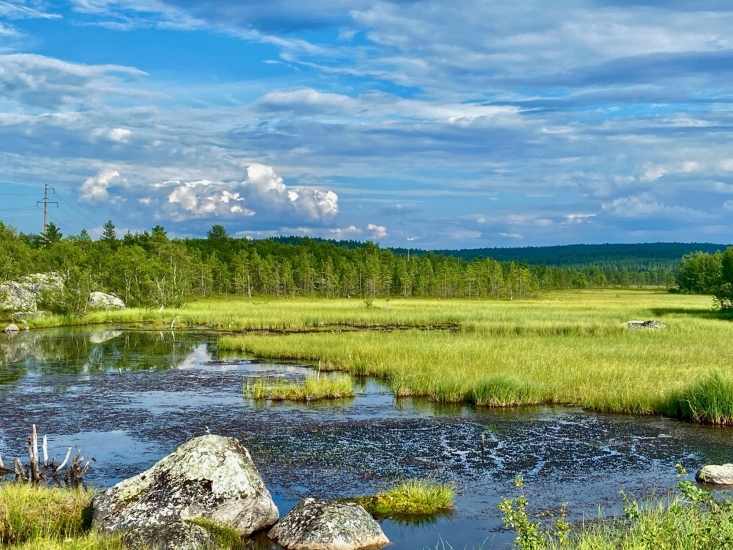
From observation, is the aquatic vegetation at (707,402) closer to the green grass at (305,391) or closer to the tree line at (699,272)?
the green grass at (305,391)

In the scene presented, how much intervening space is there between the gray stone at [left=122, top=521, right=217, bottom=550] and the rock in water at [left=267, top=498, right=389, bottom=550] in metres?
1.07

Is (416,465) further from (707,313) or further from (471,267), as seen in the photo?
(471,267)

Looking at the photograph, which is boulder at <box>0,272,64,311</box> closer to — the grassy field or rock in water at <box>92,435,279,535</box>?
the grassy field

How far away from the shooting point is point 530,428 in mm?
17875

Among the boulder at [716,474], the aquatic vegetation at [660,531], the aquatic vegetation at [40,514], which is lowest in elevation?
the boulder at [716,474]

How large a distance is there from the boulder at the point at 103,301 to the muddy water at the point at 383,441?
123 feet

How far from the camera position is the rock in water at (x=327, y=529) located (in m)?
10.0

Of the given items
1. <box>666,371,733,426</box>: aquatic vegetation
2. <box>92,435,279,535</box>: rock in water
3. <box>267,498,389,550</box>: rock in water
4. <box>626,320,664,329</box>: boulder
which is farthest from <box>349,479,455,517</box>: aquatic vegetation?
<box>626,320,664,329</box>: boulder

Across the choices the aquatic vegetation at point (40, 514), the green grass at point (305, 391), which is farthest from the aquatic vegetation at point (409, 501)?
the green grass at point (305, 391)

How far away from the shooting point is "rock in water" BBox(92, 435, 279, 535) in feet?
34.1

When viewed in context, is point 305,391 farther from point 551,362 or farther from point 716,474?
point 716,474

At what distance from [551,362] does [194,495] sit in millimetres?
17990

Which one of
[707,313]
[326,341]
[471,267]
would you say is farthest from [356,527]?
[471,267]

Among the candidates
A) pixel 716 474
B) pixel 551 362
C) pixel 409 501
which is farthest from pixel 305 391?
pixel 716 474
